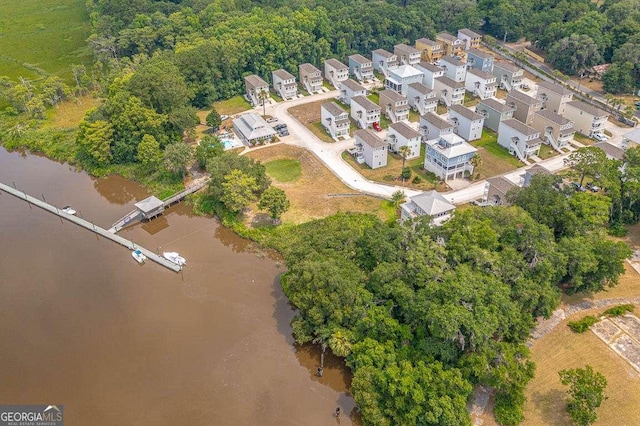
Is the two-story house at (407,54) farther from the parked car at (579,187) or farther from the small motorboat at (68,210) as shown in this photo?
the small motorboat at (68,210)

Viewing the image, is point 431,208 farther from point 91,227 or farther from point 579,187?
point 91,227

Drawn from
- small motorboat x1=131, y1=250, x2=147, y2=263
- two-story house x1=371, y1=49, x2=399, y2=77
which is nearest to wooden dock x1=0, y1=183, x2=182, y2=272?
small motorboat x1=131, y1=250, x2=147, y2=263

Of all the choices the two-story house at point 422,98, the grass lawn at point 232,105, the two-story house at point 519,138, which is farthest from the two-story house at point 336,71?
the two-story house at point 519,138

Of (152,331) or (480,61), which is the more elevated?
(480,61)

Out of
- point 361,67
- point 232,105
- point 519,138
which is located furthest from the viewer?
point 361,67

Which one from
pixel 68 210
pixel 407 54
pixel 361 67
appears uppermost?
pixel 407 54

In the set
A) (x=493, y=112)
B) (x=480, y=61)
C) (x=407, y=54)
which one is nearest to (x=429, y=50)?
(x=407, y=54)

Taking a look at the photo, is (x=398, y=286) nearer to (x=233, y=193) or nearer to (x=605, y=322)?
(x=605, y=322)
